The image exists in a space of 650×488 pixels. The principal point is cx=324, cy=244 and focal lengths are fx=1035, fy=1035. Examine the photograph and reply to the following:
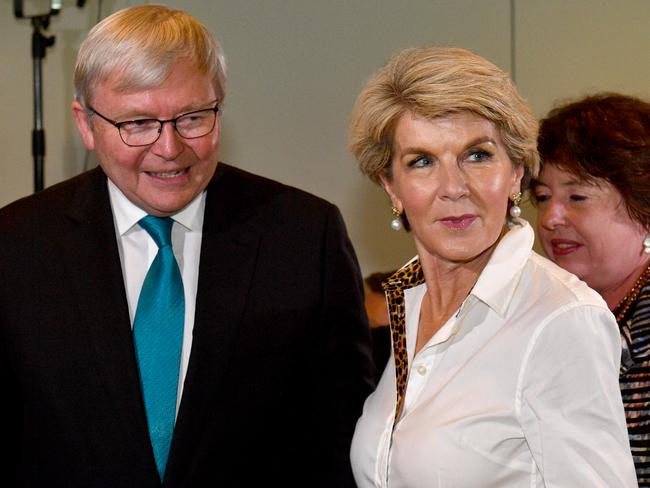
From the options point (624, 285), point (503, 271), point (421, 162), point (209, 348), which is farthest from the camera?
point (624, 285)

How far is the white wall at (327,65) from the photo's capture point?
3.70m

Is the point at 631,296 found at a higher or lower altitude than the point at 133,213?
lower

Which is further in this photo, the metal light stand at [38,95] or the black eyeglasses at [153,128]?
the metal light stand at [38,95]

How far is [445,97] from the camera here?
183 centimetres

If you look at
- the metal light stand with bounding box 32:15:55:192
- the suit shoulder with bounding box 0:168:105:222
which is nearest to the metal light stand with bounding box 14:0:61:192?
the metal light stand with bounding box 32:15:55:192

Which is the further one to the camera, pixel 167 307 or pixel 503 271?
pixel 167 307

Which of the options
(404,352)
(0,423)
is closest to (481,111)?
(404,352)

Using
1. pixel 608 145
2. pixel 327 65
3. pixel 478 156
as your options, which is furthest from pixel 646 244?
pixel 327 65

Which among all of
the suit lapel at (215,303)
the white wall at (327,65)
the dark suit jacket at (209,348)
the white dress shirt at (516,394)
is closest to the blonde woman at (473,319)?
the white dress shirt at (516,394)

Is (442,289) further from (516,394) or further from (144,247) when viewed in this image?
(144,247)

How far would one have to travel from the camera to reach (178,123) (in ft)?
6.59

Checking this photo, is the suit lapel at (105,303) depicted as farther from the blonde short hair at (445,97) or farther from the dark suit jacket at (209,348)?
the blonde short hair at (445,97)

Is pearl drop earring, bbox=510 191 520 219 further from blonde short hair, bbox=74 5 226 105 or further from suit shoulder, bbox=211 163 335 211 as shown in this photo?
blonde short hair, bbox=74 5 226 105

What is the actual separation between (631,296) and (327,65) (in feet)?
6.38
